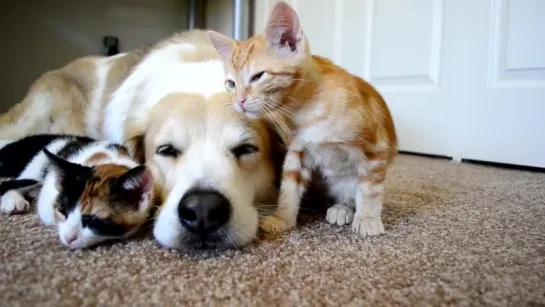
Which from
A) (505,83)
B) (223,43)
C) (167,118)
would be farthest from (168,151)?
(505,83)

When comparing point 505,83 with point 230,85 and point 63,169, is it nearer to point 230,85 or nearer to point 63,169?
point 230,85

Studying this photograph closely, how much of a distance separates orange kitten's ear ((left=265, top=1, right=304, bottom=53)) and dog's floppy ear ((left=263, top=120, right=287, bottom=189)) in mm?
183

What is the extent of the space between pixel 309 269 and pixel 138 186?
0.37 m

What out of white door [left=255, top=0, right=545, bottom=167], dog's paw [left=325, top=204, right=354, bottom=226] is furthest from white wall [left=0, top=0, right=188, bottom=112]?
dog's paw [left=325, top=204, right=354, bottom=226]

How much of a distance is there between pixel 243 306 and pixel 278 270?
13cm

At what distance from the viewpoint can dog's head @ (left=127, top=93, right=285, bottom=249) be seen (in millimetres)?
737

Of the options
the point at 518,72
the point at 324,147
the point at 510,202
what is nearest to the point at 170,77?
the point at 324,147

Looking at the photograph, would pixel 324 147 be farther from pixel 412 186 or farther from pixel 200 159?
pixel 412 186

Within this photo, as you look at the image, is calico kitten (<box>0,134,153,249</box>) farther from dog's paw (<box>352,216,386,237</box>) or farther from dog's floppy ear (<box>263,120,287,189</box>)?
dog's paw (<box>352,216,386,237</box>)

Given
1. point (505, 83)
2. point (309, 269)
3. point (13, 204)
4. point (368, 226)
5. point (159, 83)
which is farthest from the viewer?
point (505, 83)

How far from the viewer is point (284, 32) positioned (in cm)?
90

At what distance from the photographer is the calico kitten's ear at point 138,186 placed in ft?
2.50

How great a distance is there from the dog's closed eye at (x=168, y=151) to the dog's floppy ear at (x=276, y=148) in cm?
22

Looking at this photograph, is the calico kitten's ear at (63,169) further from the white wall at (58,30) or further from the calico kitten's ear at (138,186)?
the white wall at (58,30)
